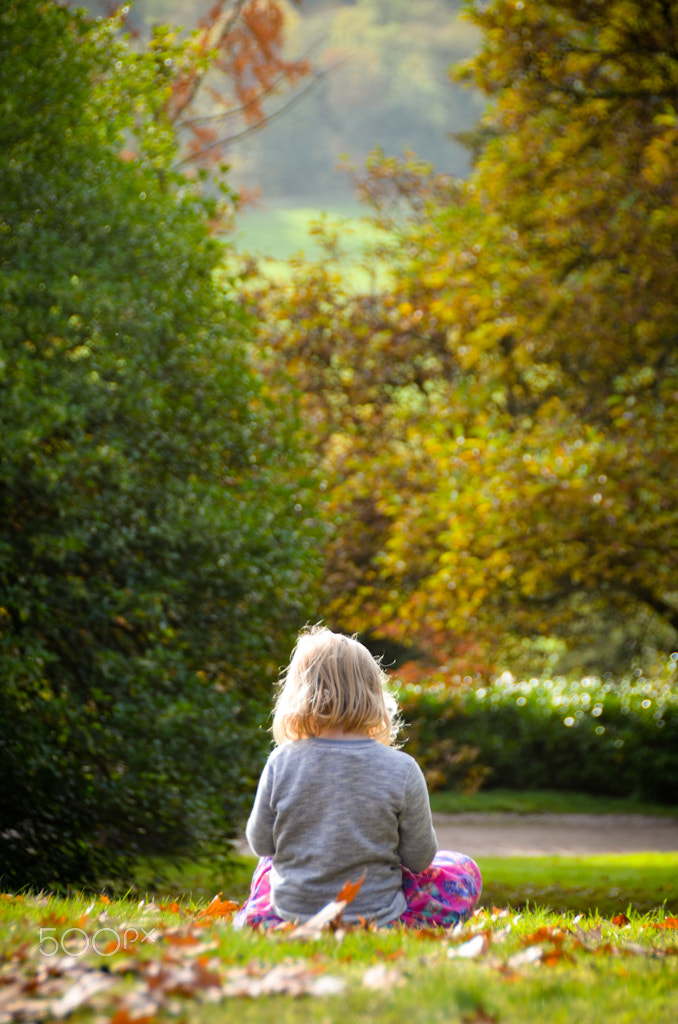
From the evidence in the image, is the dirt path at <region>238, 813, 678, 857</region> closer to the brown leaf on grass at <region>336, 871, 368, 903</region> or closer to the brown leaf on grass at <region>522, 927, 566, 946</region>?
the brown leaf on grass at <region>522, 927, 566, 946</region>

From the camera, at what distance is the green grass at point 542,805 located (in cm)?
1141

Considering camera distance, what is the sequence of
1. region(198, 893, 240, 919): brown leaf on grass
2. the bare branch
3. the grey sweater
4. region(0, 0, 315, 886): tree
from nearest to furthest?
1. the grey sweater
2. region(198, 893, 240, 919): brown leaf on grass
3. region(0, 0, 315, 886): tree
4. the bare branch

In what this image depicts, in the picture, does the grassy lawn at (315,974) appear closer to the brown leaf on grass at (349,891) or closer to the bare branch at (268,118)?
the brown leaf on grass at (349,891)

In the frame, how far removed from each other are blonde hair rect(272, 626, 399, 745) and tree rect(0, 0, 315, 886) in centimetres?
238

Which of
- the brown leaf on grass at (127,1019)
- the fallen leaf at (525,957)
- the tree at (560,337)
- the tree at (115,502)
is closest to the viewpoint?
the brown leaf on grass at (127,1019)

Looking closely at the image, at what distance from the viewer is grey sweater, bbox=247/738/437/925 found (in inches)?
118

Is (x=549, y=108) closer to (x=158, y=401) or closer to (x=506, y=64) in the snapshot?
(x=506, y=64)

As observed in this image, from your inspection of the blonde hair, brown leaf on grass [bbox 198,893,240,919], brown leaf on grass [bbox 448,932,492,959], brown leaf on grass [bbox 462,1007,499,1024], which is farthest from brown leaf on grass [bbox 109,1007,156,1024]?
brown leaf on grass [bbox 198,893,240,919]

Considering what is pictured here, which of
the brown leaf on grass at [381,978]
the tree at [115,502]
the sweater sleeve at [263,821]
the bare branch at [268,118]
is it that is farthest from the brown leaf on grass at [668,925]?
the bare branch at [268,118]

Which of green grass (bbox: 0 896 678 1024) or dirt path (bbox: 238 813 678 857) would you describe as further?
dirt path (bbox: 238 813 678 857)

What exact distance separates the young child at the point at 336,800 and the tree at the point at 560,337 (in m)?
4.98

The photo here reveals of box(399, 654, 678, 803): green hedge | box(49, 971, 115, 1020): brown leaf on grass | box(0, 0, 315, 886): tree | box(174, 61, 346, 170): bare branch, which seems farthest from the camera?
box(174, 61, 346, 170): bare branch

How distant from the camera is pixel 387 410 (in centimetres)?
1400

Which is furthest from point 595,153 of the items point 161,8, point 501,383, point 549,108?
point 161,8
